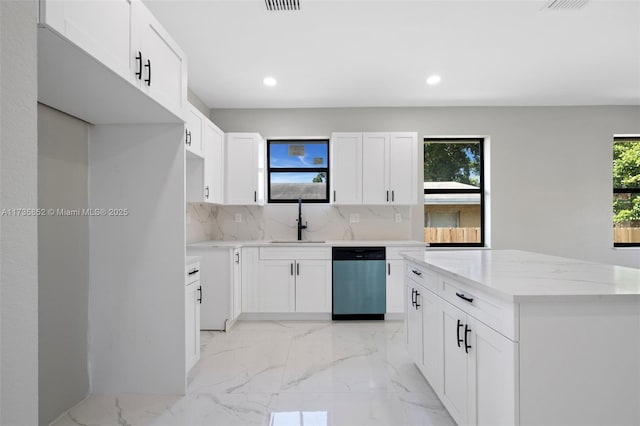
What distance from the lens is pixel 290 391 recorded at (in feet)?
7.52

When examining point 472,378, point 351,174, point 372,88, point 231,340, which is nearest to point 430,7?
point 372,88

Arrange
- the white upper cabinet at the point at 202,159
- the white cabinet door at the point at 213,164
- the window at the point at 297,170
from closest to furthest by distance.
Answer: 1. the white upper cabinet at the point at 202,159
2. the white cabinet door at the point at 213,164
3. the window at the point at 297,170

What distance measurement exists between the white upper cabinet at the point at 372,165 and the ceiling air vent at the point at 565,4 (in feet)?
6.21

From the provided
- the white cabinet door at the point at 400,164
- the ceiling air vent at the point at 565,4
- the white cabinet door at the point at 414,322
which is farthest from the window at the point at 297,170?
the ceiling air vent at the point at 565,4

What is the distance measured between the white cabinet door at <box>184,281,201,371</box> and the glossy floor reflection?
166mm

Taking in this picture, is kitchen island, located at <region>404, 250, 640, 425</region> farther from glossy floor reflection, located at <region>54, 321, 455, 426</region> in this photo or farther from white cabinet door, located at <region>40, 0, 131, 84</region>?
white cabinet door, located at <region>40, 0, 131, 84</region>

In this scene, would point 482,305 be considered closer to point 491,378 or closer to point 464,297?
point 464,297

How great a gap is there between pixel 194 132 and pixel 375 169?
2.12 meters

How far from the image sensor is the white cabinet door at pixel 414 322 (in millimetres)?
2307

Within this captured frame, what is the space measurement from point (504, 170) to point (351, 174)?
2077 mm

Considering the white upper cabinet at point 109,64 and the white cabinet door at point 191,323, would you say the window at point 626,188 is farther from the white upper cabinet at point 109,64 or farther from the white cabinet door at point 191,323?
the white upper cabinet at point 109,64
